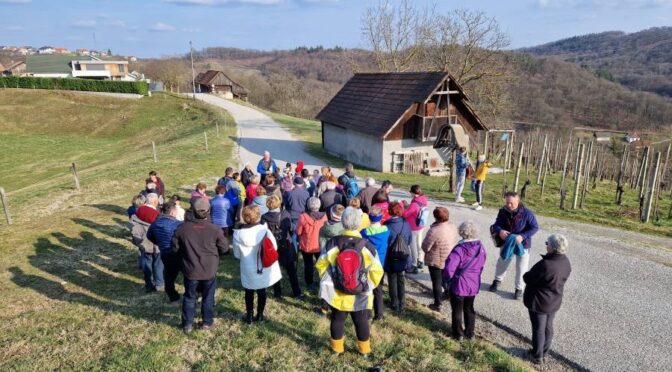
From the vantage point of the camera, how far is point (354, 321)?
17.5 ft

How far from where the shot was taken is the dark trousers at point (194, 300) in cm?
580

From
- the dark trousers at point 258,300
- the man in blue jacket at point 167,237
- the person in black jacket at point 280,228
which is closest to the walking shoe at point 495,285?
the person in black jacket at point 280,228

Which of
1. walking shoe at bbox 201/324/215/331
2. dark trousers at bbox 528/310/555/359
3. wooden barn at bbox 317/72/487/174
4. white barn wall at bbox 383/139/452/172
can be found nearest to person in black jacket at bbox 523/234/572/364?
dark trousers at bbox 528/310/555/359

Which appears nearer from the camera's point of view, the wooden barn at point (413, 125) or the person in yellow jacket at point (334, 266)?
the person in yellow jacket at point (334, 266)

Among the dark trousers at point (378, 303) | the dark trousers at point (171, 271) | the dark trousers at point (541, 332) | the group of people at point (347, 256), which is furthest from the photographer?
the dark trousers at point (171, 271)

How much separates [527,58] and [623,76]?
40132 mm

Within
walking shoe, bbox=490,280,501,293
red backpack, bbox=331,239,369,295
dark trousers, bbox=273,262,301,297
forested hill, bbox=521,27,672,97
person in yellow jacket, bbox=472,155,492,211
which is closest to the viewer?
red backpack, bbox=331,239,369,295

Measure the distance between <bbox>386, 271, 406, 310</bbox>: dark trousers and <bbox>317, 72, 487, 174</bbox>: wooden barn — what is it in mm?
13889

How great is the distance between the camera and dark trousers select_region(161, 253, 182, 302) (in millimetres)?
6660

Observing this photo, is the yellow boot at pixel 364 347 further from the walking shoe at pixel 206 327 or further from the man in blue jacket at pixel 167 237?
the man in blue jacket at pixel 167 237

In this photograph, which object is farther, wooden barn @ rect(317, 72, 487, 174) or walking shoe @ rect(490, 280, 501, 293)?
wooden barn @ rect(317, 72, 487, 174)

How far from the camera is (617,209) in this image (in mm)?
16375

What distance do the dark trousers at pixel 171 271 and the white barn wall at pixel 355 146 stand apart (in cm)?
1468

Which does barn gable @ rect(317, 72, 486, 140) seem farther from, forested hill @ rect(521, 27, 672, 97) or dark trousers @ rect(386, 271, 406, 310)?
forested hill @ rect(521, 27, 672, 97)
